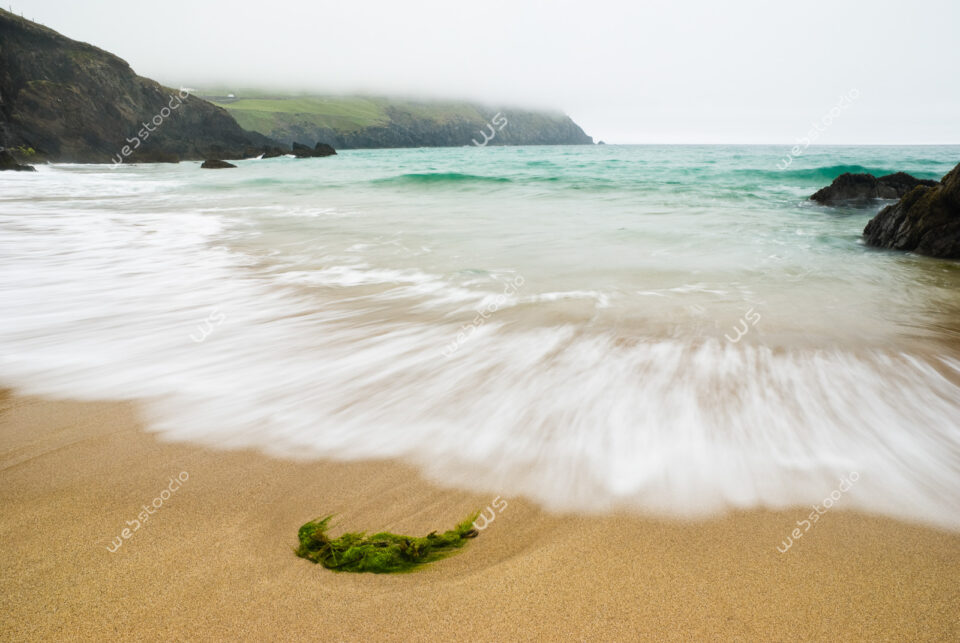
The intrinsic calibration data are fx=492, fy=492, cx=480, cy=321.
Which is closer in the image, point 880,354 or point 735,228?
point 880,354

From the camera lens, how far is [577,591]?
5.18ft

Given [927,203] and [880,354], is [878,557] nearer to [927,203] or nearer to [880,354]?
[880,354]

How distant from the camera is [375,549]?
174 cm

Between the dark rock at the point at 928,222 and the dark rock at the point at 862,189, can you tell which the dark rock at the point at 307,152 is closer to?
the dark rock at the point at 862,189

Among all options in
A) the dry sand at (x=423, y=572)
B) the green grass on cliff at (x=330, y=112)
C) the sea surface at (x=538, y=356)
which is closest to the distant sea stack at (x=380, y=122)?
the green grass on cliff at (x=330, y=112)

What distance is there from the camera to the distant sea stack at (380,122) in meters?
93.4

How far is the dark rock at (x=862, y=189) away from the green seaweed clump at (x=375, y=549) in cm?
1680

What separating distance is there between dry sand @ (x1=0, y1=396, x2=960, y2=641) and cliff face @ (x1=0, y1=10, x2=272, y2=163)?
45802mm

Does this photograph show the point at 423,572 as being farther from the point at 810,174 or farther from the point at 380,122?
the point at 380,122

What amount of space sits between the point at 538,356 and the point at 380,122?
126m

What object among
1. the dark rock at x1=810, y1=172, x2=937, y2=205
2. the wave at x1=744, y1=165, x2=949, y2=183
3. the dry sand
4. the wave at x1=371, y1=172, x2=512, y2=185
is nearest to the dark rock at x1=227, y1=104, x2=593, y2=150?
the wave at x1=371, y1=172, x2=512, y2=185

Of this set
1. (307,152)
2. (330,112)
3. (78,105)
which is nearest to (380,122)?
(330,112)

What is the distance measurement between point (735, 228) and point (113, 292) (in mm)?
11010

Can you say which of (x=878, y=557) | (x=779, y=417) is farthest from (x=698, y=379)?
(x=878, y=557)
